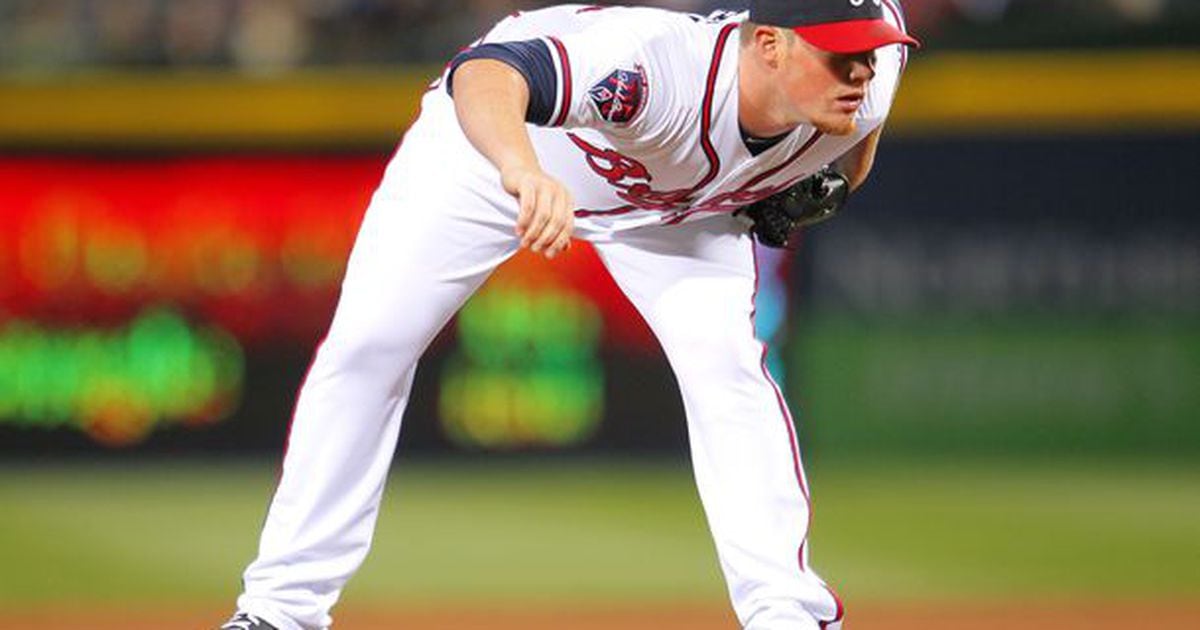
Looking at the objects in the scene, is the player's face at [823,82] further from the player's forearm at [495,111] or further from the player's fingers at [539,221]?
the player's fingers at [539,221]

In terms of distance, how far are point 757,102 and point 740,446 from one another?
29.2 inches

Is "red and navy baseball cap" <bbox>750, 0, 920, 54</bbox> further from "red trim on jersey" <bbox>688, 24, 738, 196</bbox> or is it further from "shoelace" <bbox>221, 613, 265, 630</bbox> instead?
"shoelace" <bbox>221, 613, 265, 630</bbox>

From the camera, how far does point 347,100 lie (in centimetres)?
895

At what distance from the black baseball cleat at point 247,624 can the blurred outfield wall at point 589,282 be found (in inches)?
190

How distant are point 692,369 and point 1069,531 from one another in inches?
167

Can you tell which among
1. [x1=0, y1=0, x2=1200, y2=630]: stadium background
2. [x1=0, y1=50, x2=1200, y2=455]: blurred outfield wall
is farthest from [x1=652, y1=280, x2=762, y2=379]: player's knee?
[x1=0, y1=50, x2=1200, y2=455]: blurred outfield wall

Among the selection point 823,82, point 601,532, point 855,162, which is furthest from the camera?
point 601,532

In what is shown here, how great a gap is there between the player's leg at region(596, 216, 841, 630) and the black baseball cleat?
94 centimetres

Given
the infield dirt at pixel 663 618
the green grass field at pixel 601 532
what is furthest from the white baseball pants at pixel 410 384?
the green grass field at pixel 601 532

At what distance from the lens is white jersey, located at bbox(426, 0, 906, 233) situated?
372 cm

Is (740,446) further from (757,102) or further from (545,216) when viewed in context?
(545,216)

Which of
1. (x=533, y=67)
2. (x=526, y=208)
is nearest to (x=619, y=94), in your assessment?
(x=533, y=67)

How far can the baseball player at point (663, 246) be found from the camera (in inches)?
151

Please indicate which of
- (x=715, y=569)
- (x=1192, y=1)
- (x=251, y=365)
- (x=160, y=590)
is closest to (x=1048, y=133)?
(x=1192, y=1)
